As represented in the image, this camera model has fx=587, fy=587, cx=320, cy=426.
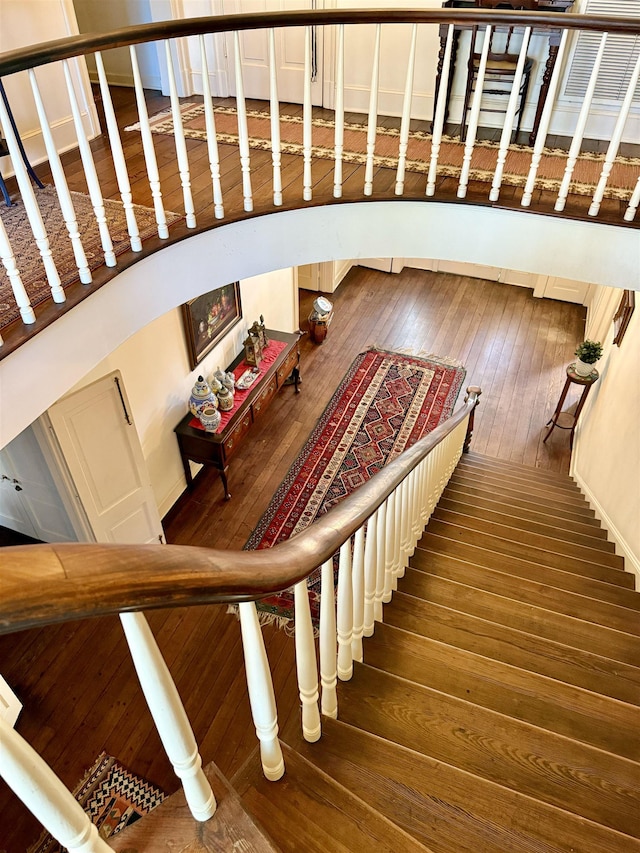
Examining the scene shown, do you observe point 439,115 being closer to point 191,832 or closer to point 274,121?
point 274,121

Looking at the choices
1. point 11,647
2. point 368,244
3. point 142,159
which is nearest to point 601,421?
point 368,244

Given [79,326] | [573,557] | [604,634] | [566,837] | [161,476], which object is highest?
[79,326]

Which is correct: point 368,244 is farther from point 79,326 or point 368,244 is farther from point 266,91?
point 266,91

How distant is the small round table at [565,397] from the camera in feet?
18.2

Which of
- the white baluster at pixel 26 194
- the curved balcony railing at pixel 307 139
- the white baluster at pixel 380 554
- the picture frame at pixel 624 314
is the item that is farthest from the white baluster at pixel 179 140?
the picture frame at pixel 624 314

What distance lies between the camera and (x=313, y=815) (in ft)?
3.64

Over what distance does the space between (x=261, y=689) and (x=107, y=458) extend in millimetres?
3315

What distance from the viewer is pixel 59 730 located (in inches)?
133

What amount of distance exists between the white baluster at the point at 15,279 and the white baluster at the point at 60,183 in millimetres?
240

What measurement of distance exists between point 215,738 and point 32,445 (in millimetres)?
2132

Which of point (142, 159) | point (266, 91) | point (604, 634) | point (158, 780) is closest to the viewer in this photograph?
point (604, 634)

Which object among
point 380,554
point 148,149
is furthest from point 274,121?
point 380,554

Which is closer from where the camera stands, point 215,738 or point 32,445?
point 215,738

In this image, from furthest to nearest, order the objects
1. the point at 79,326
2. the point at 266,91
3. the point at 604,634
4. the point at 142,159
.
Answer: the point at 266,91, the point at 142,159, the point at 79,326, the point at 604,634
